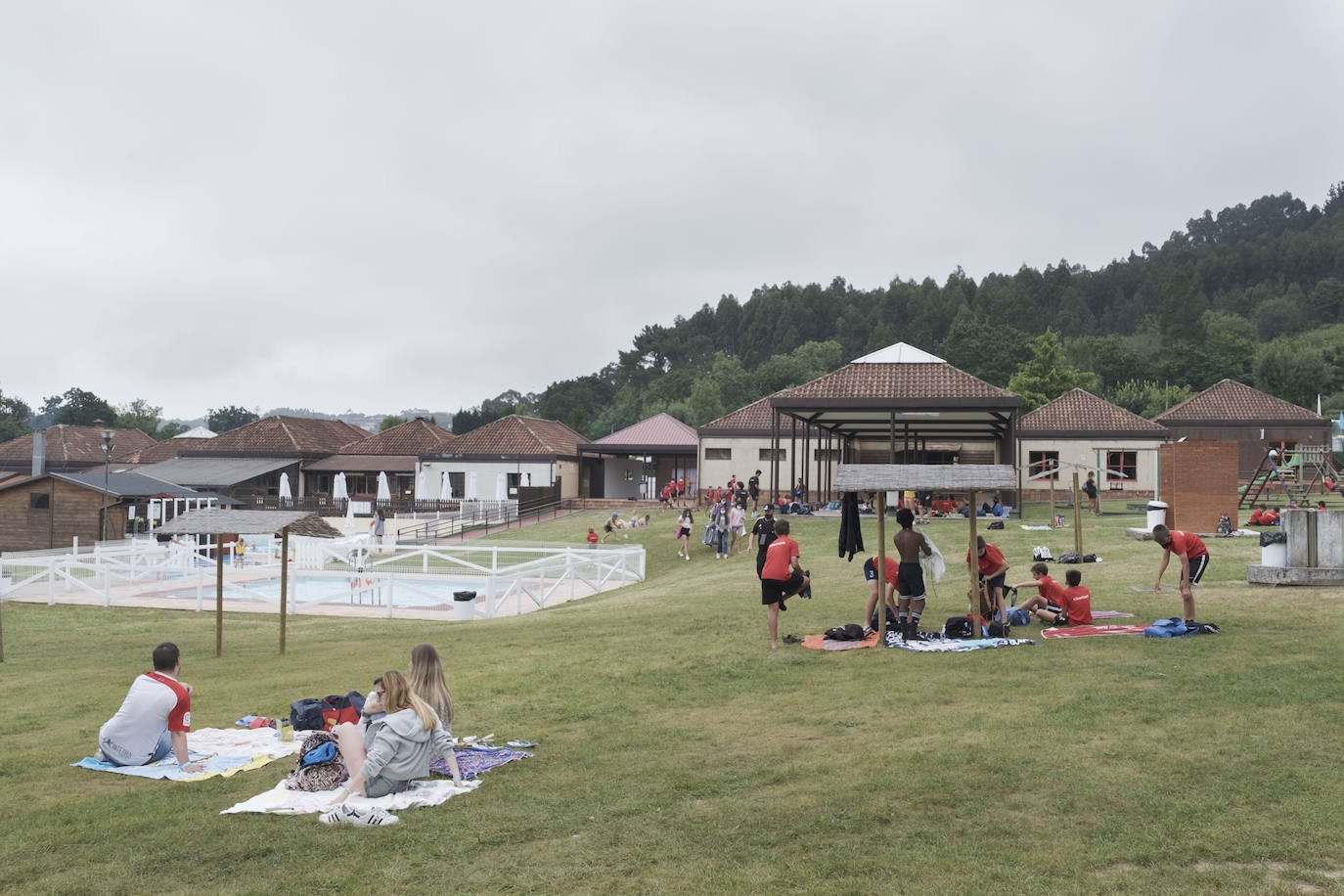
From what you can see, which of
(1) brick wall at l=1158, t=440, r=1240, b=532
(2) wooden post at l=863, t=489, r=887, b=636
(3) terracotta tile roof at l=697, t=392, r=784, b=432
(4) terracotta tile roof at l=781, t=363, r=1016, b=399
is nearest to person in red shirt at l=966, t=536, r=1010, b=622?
(2) wooden post at l=863, t=489, r=887, b=636

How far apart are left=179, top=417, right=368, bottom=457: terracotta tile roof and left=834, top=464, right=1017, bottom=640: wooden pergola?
5444cm

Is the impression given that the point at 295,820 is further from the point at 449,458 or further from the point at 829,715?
the point at 449,458

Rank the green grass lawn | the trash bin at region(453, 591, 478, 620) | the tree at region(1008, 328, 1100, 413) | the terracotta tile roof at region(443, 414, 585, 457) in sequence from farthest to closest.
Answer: the tree at region(1008, 328, 1100, 413)
the terracotta tile roof at region(443, 414, 585, 457)
the trash bin at region(453, 591, 478, 620)
the green grass lawn

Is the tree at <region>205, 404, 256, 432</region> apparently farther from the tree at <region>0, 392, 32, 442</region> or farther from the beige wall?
the beige wall

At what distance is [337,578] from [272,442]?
130 feet

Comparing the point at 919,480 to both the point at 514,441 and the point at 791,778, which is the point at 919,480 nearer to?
the point at 791,778

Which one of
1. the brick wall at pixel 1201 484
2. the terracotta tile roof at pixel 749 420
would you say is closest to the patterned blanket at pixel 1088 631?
the brick wall at pixel 1201 484

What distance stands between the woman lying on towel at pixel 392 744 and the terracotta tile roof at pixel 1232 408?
52.9m

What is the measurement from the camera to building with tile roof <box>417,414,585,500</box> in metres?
53.8

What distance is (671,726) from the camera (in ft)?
30.6

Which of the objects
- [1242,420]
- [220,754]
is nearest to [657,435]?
[1242,420]

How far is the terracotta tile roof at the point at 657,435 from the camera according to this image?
55750 mm

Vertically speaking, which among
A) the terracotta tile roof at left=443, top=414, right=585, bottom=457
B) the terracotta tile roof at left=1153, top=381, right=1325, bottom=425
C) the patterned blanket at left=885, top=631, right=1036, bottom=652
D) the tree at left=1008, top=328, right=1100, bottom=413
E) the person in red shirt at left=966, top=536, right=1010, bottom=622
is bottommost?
the patterned blanket at left=885, top=631, right=1036, bottom=652

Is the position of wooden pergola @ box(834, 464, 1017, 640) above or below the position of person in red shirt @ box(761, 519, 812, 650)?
above
